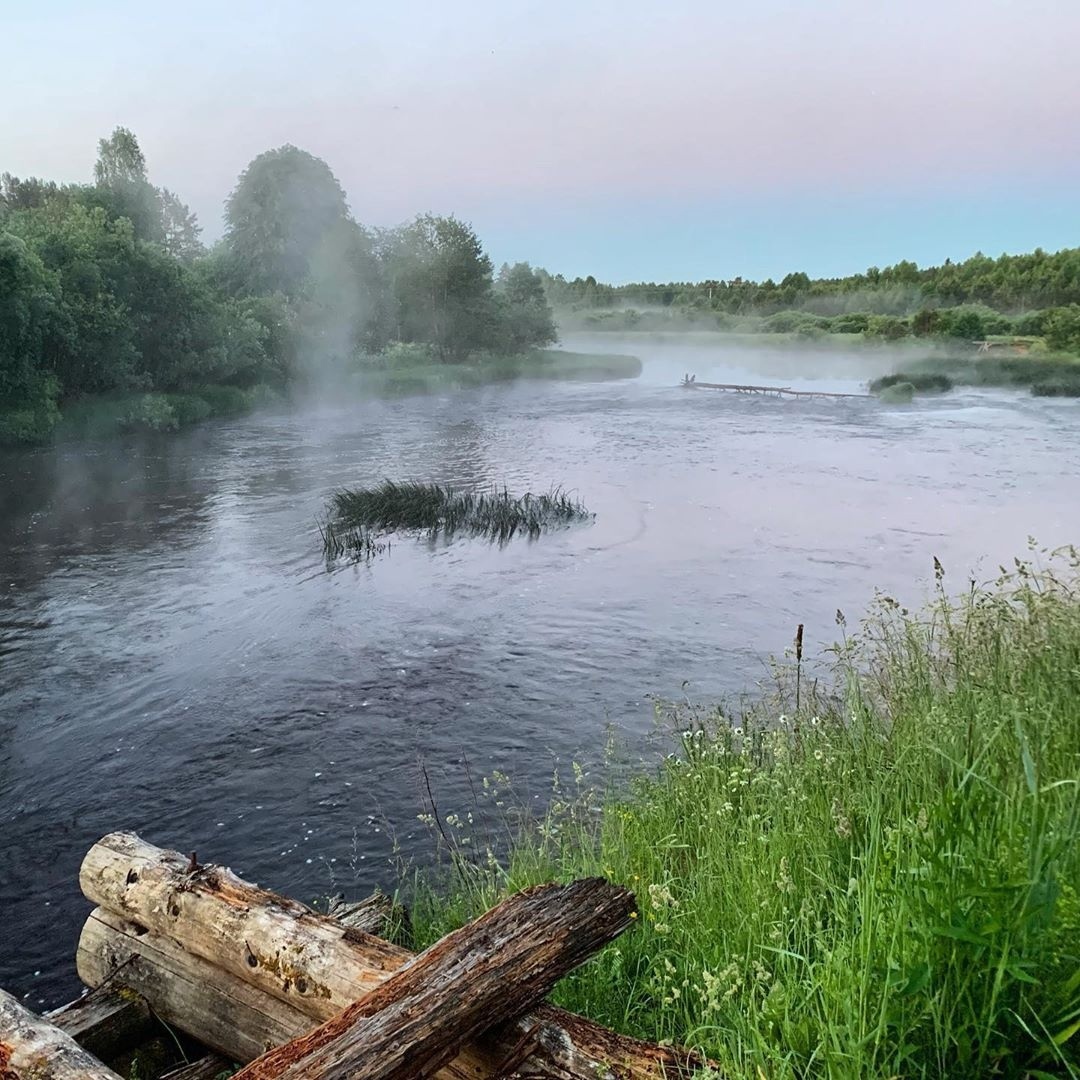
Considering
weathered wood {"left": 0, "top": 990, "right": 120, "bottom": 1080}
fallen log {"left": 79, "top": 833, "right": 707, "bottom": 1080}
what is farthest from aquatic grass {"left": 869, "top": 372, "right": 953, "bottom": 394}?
weathered wood {"left": 0, "top": 990, "right": 120, "bottom": 1080}

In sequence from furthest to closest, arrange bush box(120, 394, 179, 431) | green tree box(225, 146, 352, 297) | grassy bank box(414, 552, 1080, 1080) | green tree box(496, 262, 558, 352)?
green tree box(496, 262, 558, 352) → green tree box(225, 146, 352, 297) → bush box(120, 394, 179, 431) → grassy bank box(414, 552, 1080, 1080)

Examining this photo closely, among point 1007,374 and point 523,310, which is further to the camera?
point 523,310

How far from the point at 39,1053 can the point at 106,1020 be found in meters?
0.84

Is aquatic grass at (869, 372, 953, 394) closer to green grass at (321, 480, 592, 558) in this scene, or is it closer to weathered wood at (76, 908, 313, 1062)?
green grass at (321, 480, 592, 558)

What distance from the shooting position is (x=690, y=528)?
66.0 feet

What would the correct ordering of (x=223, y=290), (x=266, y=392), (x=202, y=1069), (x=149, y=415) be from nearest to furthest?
(x=202, y=1069) → (x=149, y=415) → (x=266, y=392) → (x=223, y=290)

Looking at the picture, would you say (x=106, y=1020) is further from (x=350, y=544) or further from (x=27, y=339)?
(x=27, y=339)

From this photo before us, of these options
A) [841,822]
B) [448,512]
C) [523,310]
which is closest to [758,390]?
[523,310]

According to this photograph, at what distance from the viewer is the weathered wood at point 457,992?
3000mm

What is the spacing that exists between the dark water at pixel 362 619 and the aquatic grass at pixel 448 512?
1.01 meters

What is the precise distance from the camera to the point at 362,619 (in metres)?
13.9

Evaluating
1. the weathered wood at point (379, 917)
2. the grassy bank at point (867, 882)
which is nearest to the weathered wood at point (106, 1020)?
the weathered wood at point (379, 917)

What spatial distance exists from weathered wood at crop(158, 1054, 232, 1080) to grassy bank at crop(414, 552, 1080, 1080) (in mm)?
1438

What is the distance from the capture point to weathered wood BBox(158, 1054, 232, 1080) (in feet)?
13.7
